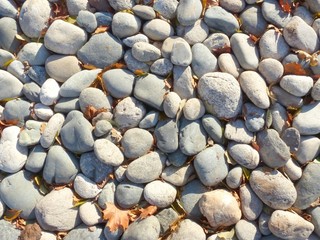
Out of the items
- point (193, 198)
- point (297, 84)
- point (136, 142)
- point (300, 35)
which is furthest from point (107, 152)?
point (300, 35)

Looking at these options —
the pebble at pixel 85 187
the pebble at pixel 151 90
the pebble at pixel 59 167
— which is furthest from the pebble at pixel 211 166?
the pebble at pixel 59 167

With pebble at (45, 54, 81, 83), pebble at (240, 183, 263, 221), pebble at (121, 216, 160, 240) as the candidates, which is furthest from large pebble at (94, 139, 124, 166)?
pebble at (240, 183, 263, 221)

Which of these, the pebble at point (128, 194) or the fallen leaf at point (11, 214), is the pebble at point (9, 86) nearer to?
the fallen leaf at point (11, 214)

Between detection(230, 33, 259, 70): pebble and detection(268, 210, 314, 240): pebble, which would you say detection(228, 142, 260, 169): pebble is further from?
detection(230, 33, 259, 70): pebble

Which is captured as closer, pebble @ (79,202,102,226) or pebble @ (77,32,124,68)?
pebble @ (79,202,102,226)

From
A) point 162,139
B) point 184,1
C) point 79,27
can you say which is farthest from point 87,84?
point 184,1

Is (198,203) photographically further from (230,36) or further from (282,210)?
(230,36)

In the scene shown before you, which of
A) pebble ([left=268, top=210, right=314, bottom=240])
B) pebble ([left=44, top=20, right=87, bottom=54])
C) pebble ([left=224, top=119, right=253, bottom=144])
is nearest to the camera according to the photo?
pebble ([left=268, top=210, right=314, bottom=240])
